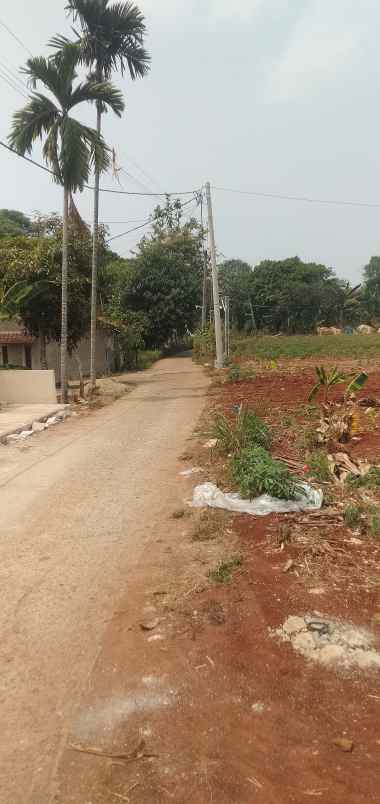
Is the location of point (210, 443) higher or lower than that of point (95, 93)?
lower

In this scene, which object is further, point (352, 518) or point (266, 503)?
point (266, 503)

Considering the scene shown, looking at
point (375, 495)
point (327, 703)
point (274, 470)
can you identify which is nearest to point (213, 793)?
point (327, 703)

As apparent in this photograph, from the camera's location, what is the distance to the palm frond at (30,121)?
46.4 ft

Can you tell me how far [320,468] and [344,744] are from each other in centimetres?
407

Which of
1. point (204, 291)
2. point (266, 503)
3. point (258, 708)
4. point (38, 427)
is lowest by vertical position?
point (38, 427)

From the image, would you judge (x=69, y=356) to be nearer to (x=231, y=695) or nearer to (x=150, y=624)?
(x=150, y=624)

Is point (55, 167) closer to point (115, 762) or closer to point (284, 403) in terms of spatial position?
point (284, 403)

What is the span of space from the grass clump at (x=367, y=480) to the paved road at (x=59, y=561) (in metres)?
1.93

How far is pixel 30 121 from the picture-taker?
14211mm

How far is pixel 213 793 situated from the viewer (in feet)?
7.61

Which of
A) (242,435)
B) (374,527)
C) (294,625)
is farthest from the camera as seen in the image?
(242,435)

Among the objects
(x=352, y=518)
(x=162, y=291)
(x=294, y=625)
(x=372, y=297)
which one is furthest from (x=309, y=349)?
(x=372, y=297)

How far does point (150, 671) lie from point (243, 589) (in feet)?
3.38

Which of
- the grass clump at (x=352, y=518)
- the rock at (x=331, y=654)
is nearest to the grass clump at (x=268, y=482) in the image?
the grass clump at (x=352, y=518)
